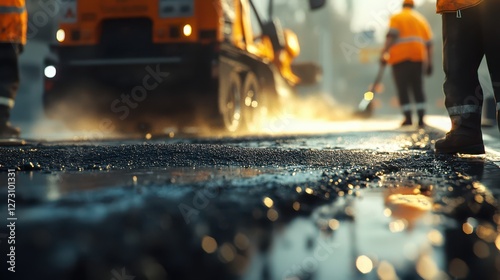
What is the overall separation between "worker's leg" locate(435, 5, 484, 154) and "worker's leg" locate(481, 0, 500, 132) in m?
0.11

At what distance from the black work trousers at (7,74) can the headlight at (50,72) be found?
45.9 inches

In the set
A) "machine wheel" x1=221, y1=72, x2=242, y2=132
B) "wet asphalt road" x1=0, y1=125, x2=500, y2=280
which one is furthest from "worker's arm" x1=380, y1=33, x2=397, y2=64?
"wet asphalt road" x1=0, y1=125, x2=500, y2=280

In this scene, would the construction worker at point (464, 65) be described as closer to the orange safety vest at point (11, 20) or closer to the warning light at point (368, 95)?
the orange safety vest at point (11, 20)

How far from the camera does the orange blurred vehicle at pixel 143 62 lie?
823 cm

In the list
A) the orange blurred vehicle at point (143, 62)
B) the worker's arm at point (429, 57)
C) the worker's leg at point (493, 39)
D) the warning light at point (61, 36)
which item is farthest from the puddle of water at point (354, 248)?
the worker's arm at point (429, 57)

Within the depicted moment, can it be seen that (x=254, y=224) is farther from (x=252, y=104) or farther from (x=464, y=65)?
(x=252, y=104)

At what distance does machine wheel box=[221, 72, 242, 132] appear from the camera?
28.1 ft

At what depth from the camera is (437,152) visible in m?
4.89

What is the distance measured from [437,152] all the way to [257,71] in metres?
5.84

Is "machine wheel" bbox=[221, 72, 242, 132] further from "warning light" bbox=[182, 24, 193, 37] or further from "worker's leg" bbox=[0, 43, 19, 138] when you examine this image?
"worker's leg" bbox=[0, 43, 19, 138]

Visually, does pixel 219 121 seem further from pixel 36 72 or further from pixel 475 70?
pixel 36 72

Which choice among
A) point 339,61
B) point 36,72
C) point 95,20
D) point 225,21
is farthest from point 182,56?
point 339,61

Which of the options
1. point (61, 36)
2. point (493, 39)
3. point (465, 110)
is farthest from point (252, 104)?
point (493, 39)

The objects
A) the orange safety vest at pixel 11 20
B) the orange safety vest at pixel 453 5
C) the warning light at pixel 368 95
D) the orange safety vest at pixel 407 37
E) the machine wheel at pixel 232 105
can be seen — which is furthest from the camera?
the warning light at pixel 368 95
